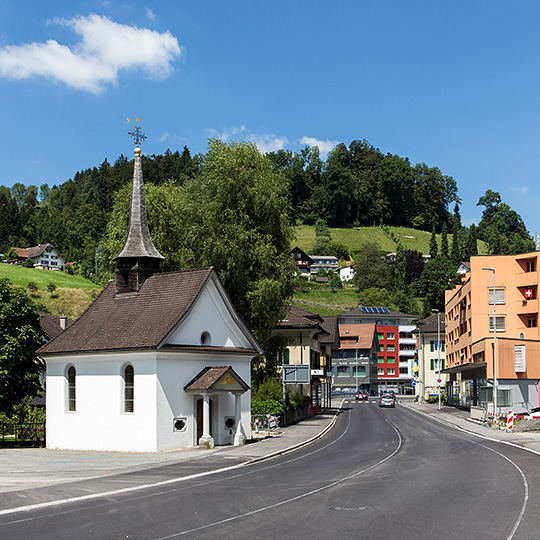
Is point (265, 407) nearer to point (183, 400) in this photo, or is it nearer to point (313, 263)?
point (183, 400)

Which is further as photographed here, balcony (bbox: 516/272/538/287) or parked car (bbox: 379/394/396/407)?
parked car (bbox: 379/394/396/407)

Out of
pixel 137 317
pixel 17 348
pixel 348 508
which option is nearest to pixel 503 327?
pixel 137 317

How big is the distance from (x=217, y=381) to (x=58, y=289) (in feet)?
288

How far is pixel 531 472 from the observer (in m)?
21.7

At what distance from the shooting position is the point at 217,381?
30.7m

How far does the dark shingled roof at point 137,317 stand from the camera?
3088 cm

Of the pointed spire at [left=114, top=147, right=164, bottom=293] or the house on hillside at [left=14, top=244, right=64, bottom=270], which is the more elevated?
the house on hillside at [left=14, top=244, right=64, bottom=270]

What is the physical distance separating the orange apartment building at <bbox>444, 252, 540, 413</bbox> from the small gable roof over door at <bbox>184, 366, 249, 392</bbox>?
3020 cm

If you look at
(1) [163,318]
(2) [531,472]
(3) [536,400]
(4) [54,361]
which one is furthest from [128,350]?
(3) [536,400]

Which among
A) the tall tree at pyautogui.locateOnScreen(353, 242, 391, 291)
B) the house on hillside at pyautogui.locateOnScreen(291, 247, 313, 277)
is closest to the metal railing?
the tall tree at pyautogui.locateOnScreen(353, 242, 391, 291)

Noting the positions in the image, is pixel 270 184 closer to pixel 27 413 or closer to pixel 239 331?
pixel 239 331

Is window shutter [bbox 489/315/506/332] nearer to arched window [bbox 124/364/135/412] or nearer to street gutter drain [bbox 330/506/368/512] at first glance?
arched window [bbox 124/364/135/412]

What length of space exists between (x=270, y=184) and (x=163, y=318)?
16775mm

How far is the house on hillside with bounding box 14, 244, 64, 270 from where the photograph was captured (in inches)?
6485
